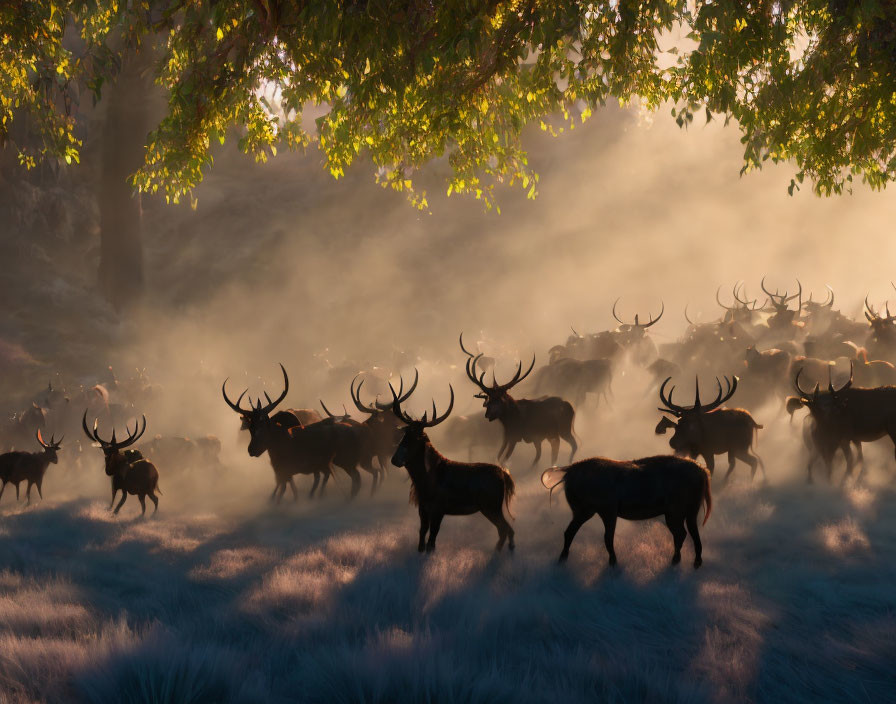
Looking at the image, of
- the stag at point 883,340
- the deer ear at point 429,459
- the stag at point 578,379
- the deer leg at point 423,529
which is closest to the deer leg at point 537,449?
the stag at point 578,379

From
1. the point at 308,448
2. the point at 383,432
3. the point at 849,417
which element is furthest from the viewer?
the point at 383,432

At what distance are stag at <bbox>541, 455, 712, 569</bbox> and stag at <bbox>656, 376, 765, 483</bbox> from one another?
3.08 metres

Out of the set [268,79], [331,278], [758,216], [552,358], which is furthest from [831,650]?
[758,216]

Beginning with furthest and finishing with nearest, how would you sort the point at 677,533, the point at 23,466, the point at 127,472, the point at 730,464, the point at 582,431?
the point at 582,431 < the point at 23,466 < the point at 127,472 < the point at 730,464 < the point at 677,533

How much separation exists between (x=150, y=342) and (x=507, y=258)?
24.2 meters

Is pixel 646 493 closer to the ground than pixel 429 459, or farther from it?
closer to the ground

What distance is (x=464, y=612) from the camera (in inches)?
266

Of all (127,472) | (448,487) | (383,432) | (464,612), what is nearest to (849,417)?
(448,487)

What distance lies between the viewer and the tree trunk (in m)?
29.8

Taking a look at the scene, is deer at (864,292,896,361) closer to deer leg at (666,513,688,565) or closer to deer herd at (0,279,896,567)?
deer herd at (0,279,896,567)

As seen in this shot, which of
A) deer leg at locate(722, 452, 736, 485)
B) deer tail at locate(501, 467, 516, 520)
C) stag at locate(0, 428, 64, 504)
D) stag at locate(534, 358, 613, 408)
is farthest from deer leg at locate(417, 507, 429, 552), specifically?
stag at locate(534, 358, 613, 408)

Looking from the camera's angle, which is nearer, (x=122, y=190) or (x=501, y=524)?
(x=501, y=524)

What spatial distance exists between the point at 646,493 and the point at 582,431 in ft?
32.9

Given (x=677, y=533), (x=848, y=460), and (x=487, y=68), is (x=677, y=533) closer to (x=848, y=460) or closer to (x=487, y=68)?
(x=848, y=460)
